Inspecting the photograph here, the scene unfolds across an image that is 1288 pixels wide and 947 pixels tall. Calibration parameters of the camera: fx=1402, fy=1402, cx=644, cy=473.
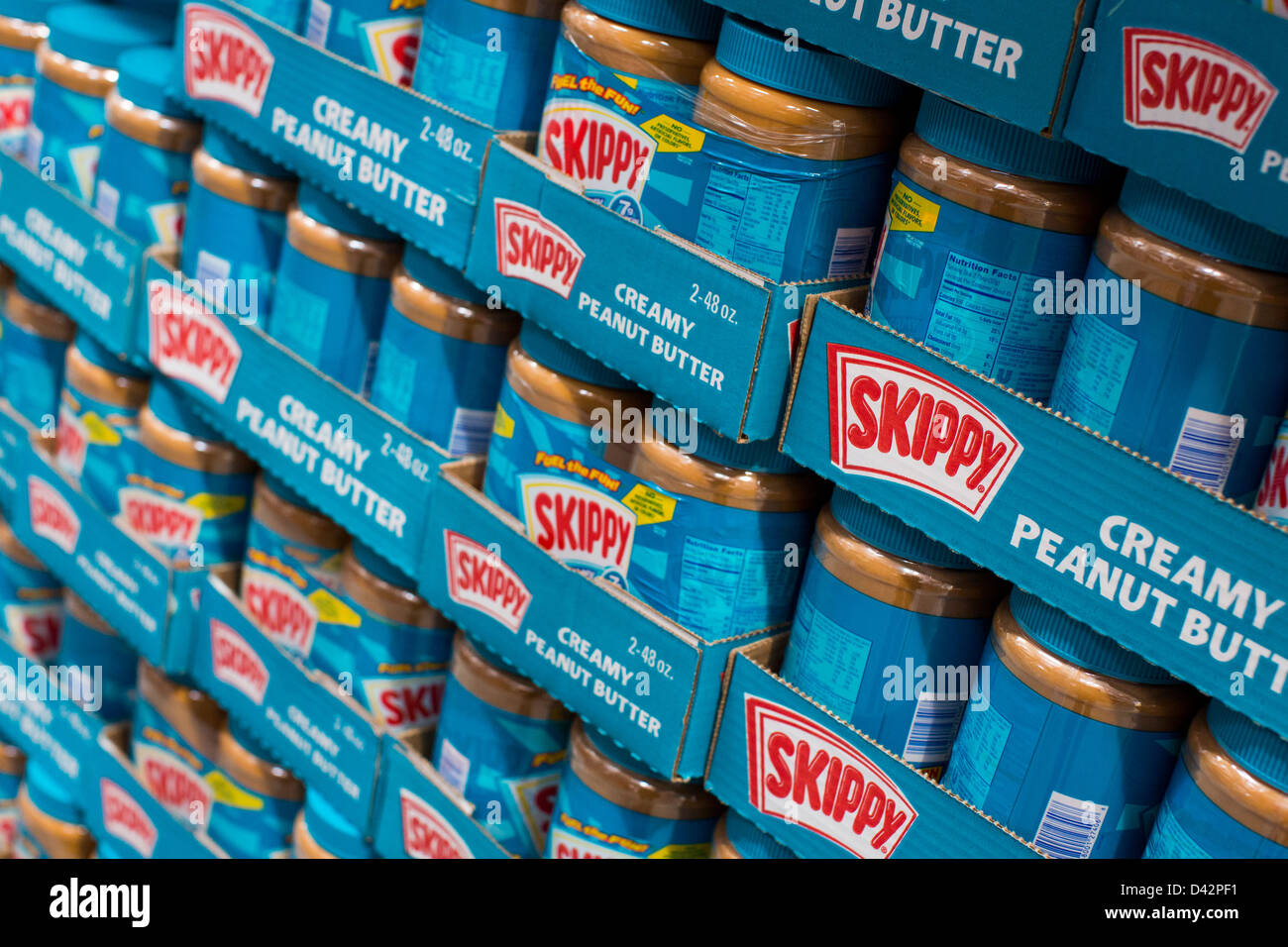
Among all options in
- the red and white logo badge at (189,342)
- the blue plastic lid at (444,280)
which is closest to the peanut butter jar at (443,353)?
the blue plastic lid at (444,280)

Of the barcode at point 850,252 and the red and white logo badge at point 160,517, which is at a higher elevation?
the barcode at point 850,252

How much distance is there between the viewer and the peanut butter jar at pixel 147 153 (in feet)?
7.02

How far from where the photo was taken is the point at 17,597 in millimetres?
2762

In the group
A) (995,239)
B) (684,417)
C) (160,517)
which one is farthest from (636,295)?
(160,517)

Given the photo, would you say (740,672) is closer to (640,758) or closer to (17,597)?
(640,758)

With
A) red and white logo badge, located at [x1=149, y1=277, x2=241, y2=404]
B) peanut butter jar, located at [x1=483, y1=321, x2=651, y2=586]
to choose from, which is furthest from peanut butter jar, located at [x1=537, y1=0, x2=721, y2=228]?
red and white logo badge, located at [x1=149, y1=277, x2=241, y2=404]

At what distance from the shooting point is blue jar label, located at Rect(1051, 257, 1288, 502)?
1118mm

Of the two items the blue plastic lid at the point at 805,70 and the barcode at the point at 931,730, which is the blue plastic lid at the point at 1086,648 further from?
the blue plastic lid at the point at 805,70

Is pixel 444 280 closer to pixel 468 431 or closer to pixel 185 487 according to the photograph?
pixel 468 431

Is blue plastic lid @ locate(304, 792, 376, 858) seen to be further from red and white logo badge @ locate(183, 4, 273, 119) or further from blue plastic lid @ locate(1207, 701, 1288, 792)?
blue plastic lid @ locate(1207, 701, 1288, 792)

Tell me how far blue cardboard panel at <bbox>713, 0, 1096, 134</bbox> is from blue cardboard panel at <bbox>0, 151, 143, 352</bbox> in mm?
1330

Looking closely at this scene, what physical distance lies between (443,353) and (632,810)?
62 centimetres

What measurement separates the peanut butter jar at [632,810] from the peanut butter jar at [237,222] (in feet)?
2.79

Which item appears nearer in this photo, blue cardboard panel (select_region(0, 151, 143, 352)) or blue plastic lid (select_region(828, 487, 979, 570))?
blue plastic lid (select_region(828, 487, 979, 570))
